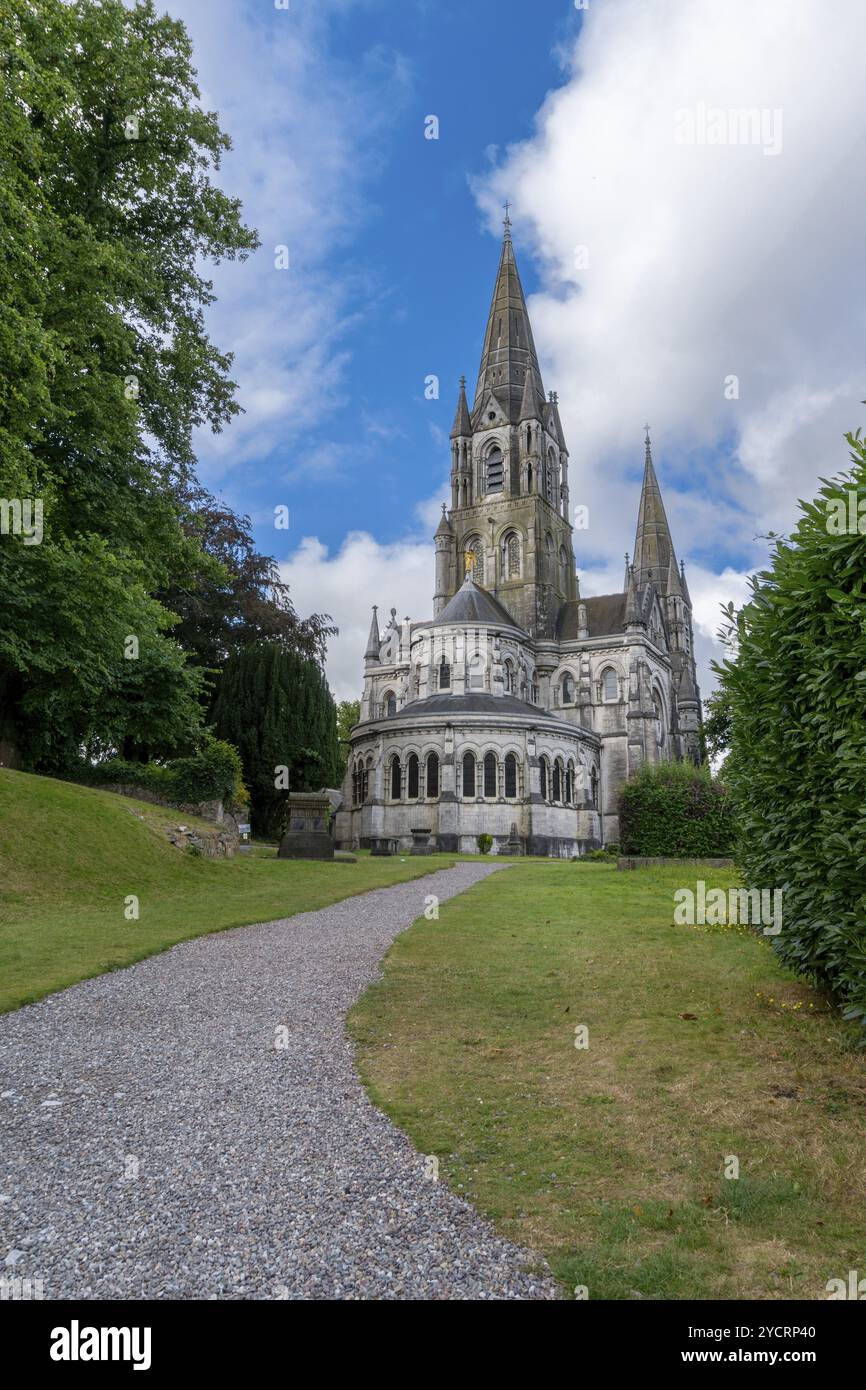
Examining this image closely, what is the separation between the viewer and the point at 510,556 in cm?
6481

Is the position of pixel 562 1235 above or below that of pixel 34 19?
below

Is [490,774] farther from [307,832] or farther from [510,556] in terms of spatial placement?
[510,556]

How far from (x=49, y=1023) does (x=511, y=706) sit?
39882mm

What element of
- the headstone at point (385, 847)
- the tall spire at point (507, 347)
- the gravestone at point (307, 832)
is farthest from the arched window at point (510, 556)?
the gravestone at point (307, 832)

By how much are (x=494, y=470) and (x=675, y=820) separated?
Answer: 47908 millimetres

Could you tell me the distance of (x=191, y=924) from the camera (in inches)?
489

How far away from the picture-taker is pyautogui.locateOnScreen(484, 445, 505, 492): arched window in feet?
220

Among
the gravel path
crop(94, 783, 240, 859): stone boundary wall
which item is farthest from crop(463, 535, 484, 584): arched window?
the gravel path

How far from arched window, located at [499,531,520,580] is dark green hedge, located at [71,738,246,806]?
1681 inches

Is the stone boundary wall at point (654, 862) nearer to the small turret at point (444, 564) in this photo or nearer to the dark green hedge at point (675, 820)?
the dark green hedge at point (675, 820)

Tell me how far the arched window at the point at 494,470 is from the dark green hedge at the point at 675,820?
149 ft

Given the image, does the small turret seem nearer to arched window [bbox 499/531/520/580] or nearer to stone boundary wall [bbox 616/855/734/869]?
arched window [bbox 499/531/520/580]

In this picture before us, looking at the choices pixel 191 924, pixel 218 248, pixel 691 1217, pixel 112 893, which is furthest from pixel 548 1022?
pixel 218 248
